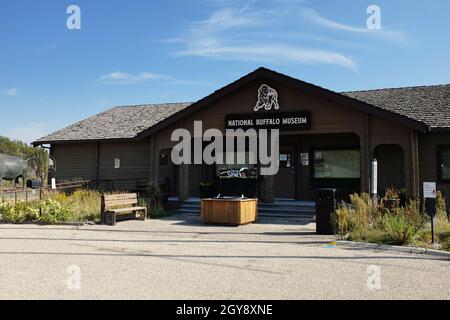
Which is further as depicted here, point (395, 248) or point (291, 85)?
point (291, 85)

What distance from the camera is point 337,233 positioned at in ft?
36.4

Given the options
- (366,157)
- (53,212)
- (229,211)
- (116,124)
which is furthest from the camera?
(116,124)

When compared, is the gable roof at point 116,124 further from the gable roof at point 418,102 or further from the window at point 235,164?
the gable roof at point 418,102

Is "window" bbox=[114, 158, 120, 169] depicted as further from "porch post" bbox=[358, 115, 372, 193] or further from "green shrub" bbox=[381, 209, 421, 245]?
"green shrub" bbox=[381, 209, 421, 245]

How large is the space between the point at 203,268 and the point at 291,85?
9.71m

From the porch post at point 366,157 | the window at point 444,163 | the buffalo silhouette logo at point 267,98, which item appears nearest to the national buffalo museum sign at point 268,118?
the buffalo silhouette logo at point 267,98

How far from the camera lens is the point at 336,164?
693 inches

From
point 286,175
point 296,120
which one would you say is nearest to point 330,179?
point 286,175

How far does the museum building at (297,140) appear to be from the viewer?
47.8 ft

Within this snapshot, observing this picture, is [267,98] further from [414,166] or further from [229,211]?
[414,166]

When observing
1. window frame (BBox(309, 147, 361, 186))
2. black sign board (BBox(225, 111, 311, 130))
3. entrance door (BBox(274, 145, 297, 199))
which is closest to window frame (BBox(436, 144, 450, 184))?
window frame (BBox(309, 147, 361, 186))

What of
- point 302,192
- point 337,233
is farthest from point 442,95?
point 337,233

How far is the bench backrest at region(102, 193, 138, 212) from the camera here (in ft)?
45.4

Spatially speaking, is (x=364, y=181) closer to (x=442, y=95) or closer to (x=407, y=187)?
(x=407, y=187)
